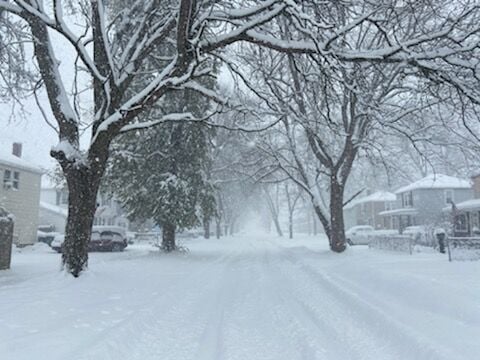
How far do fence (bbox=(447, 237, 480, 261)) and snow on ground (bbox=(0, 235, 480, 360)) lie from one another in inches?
169

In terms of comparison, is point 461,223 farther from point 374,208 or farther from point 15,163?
point 15,163

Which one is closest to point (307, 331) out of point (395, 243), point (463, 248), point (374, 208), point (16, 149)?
point (463, 248)

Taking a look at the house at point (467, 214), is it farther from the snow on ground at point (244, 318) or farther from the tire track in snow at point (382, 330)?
the tire track in snow at point (382, 330)

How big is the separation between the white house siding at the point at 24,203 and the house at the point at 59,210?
593 centimetres

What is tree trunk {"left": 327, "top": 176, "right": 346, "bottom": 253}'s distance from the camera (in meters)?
20.2

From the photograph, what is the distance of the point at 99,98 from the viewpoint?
11680 millimetres

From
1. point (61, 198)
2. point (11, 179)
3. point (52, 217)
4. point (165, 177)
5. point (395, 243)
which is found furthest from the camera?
point (61, 198)

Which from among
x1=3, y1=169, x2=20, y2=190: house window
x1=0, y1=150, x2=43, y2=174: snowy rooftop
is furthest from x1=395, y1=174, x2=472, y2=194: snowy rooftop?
x1=3, y1=169, x2=20, y2=190: house window

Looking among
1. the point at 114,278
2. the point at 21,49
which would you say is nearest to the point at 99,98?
the point at 21,49

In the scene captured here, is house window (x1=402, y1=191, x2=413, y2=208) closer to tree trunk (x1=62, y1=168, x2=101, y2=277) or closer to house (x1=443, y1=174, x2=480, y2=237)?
house (x1=443, y1=174, x2=480, y2=237)

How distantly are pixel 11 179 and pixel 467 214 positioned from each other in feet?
121

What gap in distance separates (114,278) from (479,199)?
31.3 metres

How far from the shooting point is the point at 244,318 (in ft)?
22.5

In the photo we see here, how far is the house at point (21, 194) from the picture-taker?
2917 cm
